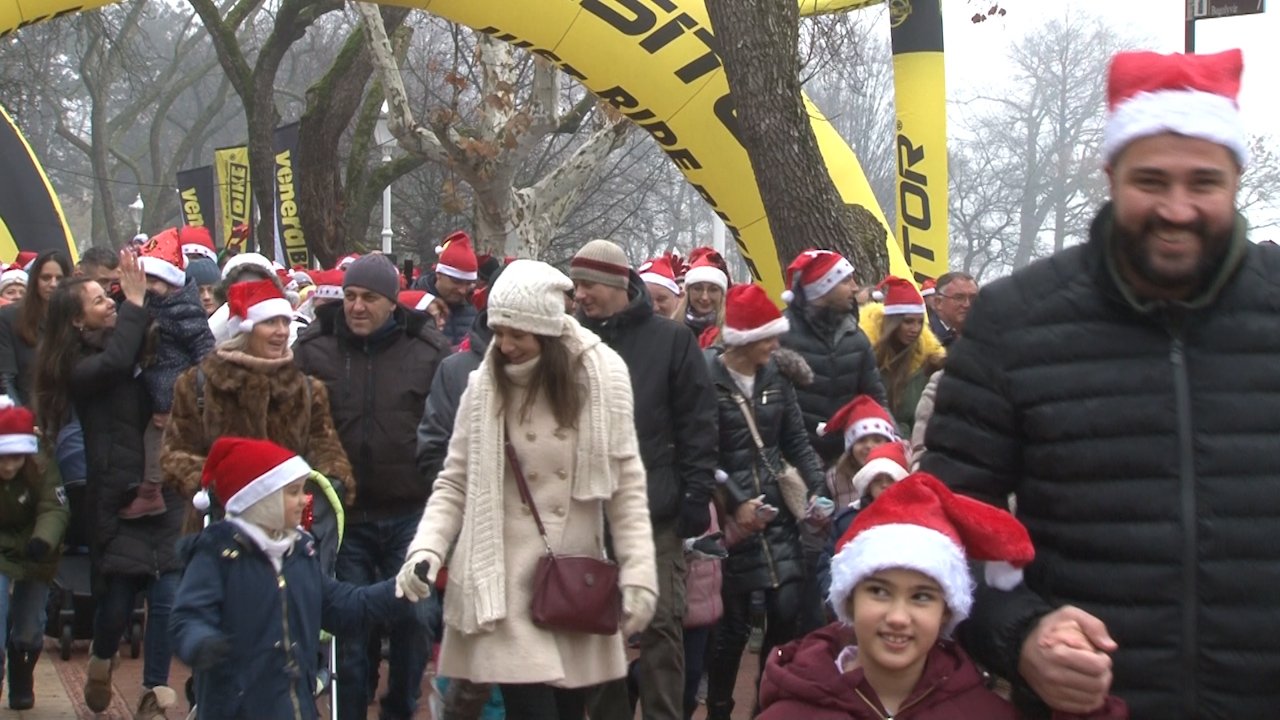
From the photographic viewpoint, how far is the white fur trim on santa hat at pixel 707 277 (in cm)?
1040

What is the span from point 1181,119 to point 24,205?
16.1 m

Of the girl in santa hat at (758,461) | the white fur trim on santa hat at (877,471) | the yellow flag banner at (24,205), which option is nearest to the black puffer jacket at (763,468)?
the girl in santa hat at (758,461)

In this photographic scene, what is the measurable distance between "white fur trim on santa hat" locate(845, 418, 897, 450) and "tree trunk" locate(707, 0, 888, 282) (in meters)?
3.44

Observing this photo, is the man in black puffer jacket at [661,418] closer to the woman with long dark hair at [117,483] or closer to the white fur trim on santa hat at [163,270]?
the woman with long dark hair at [117,483]

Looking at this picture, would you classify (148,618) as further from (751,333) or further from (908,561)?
(908,561)

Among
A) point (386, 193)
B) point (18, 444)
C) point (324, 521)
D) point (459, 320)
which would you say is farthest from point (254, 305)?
point (386, 193)

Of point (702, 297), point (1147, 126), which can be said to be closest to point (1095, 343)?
point (1147, 126)

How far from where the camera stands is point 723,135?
12.3 meters

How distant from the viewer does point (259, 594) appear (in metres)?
5.57

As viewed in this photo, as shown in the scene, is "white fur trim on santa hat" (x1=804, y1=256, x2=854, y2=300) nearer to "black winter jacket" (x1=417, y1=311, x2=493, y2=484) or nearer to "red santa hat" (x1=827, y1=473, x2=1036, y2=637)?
"black winter jacket" (x1=417, y1=311, x2=493, y2=484)

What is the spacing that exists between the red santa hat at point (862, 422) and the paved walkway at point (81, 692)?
172cm

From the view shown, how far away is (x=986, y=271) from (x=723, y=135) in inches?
2347

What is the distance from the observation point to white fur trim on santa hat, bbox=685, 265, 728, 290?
10398mm

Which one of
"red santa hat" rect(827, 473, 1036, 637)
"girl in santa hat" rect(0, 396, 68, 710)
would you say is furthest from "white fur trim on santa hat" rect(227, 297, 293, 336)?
"red santa hat" rect(827, 473, 1036, 637)
